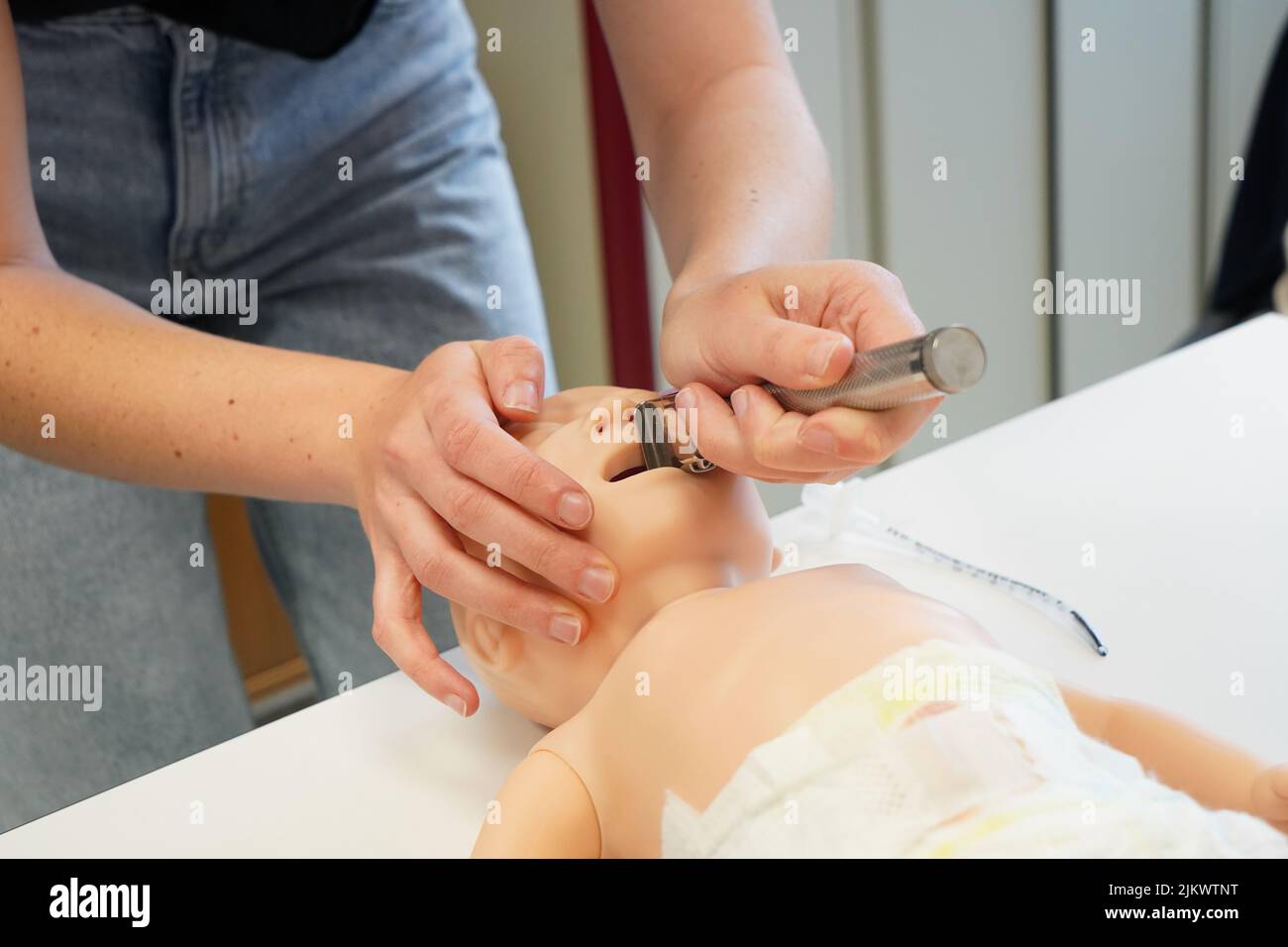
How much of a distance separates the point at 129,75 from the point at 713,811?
2.80ft

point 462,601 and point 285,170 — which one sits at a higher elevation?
point 285,170

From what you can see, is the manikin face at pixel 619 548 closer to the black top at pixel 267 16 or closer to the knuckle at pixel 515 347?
the knuckle at pixel 515 347

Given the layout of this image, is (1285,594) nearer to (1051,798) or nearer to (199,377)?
(1051,798)

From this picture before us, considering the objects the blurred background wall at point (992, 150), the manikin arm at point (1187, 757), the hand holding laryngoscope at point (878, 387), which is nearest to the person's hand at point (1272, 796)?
the manikin arm at point (1187, 757)

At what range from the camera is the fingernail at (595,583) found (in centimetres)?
78

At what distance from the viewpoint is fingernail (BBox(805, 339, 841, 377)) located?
2.17ft

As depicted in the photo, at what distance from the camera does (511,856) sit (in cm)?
72

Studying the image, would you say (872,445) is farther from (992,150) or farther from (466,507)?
(992,150)

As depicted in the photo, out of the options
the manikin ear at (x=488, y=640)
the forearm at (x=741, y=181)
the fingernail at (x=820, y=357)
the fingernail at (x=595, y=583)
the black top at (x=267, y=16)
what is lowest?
the manikin ear at (x=488, y=640)

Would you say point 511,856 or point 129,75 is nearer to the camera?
point 511,856

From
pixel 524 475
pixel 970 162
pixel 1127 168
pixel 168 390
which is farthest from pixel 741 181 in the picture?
pixel 1127 168

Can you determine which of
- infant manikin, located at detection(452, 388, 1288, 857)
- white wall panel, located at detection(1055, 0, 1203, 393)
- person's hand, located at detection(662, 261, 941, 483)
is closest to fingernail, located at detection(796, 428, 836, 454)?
person's hand, located at detection(662, 261, 941, 483)

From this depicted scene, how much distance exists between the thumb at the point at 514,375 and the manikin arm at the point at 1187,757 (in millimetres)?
406
